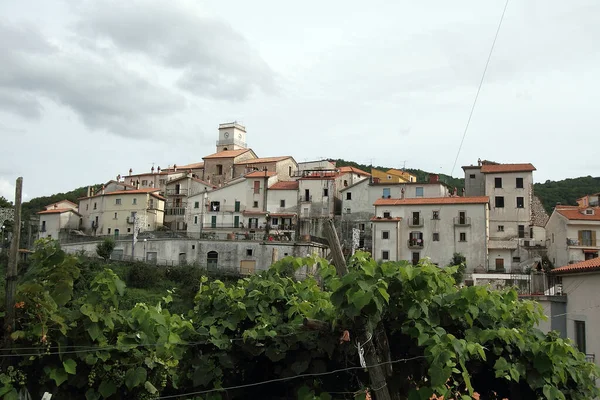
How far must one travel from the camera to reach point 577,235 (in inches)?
1906

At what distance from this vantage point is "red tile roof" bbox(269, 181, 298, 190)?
214ft

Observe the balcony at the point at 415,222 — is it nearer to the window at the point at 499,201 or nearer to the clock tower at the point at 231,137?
the window at the point at 499,201

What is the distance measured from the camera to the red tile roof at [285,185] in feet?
214

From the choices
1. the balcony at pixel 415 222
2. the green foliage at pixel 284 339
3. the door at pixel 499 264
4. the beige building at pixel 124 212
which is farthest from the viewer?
the beige building at pixel 124 212

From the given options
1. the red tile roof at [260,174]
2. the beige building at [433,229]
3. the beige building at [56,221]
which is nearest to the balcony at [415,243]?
the beige building at [433,229]

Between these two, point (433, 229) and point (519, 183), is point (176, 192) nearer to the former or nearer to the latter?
point (433, 229)

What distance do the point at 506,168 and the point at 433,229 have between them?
1044 centimetres

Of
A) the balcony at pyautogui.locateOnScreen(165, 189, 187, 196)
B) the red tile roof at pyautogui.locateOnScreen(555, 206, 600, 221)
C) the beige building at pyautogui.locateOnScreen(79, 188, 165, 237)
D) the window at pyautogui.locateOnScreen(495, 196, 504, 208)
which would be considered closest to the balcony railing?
the red tile roof at pyautogui.locateOnScreen(555, 206, 600, 221)

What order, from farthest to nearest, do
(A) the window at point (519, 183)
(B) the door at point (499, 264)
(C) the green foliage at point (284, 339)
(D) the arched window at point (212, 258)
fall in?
(D) the arched window at point (212, 258) → (A) the window at point (519, 183) → (B) the door at point (499, 264) → (C) the green foliage at point (284, 339)

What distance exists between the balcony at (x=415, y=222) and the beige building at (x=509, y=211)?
6980mm

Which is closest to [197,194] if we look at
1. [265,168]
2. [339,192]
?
[265,168]

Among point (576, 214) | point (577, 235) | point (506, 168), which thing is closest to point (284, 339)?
point (577, 235)

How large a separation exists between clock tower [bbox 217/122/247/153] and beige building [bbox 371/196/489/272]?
124ft

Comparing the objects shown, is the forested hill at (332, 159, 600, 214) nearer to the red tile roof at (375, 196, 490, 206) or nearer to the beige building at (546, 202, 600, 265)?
the red tile roof at (375, 196, 490, 206)
